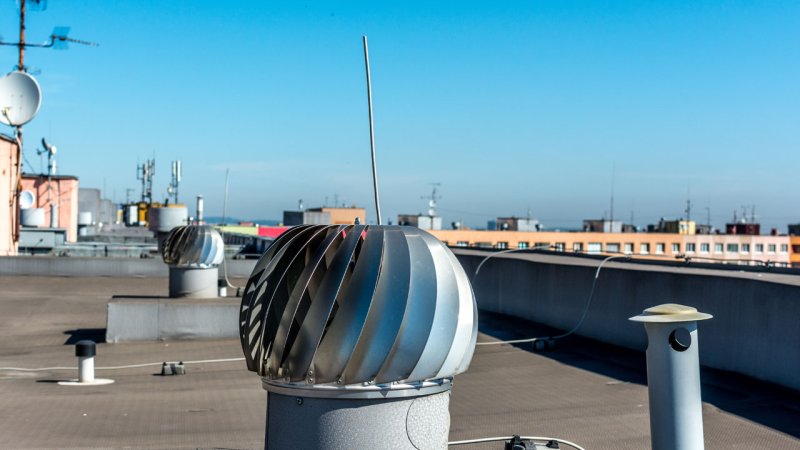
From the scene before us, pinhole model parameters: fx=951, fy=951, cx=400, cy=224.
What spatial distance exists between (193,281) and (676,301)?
9583mm

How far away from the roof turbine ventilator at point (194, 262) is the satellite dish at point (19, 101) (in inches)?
635

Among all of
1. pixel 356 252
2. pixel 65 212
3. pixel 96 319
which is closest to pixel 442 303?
pixel 356 252

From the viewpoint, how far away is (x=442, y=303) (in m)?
4.67

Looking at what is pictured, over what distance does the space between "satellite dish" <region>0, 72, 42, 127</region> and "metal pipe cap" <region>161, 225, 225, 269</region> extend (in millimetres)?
15969

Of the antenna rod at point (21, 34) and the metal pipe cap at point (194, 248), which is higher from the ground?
the antenna rod at point (21, 34)

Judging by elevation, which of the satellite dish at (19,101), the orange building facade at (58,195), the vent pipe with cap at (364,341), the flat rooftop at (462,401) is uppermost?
the satellite dish at (19,101)

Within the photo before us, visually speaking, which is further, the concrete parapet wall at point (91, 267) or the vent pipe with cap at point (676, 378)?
the concrete parapet wall at point (91, 267)

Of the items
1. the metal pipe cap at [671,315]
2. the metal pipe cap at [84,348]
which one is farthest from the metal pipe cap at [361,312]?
the metal pipe cap at [84,348]

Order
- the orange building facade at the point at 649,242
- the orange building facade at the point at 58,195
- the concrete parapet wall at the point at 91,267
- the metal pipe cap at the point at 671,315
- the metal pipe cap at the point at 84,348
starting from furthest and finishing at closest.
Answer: the orange building facade at the point at 649,242 < the orange building facade at the point at 58,195 < the concrete parapet wall at the point at 91,267 < the metal pipe cap at the point at 84,348 < the metal pipe cap at the point at 671,315

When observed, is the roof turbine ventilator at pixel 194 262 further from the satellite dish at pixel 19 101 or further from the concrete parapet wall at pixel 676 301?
the satellite dish at pixel 19 101

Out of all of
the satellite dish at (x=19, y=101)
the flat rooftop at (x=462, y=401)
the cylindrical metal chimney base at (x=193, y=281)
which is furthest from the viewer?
the satellite dish at (x=19, y=101)

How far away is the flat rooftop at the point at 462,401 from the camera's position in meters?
8.37

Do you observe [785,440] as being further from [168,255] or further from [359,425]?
[168,255]

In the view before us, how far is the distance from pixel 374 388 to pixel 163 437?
14.8ft
